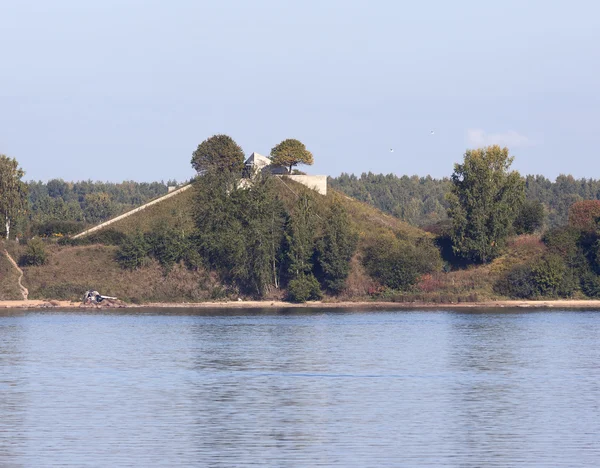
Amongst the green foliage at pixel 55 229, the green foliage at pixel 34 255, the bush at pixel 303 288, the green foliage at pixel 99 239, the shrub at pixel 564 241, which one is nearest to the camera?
the bush at pixel 303 288

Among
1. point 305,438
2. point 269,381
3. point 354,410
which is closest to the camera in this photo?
point 305,438

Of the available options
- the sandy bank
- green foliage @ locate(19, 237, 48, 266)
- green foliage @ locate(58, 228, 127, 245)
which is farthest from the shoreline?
green foliage @ locate(58, 228, 127, 245)

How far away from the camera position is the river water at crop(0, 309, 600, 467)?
27.6 meters

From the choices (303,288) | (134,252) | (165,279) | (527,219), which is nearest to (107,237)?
(134,252)

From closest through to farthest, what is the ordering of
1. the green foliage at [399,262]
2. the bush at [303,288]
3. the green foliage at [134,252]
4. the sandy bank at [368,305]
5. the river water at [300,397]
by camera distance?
the river water at [300,397]
the bush at [303,288]
the sandy bank at [368,305]
the green foliage at [134,252]
the green foliage at [399,262]

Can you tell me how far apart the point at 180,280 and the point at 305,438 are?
257 feet

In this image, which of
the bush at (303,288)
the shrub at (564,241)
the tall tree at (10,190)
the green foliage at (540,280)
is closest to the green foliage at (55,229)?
the tall tree at (10,190)

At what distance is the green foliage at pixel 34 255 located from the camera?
106375 mm

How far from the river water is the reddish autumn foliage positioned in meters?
39.0

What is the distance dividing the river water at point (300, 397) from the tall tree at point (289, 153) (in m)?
53.1

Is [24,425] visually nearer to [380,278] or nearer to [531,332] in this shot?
[531,332]

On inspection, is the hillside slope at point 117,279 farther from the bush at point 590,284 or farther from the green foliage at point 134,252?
the bush at point 590,284

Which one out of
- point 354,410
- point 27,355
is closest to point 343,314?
point 27,355

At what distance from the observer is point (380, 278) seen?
4269 inches
